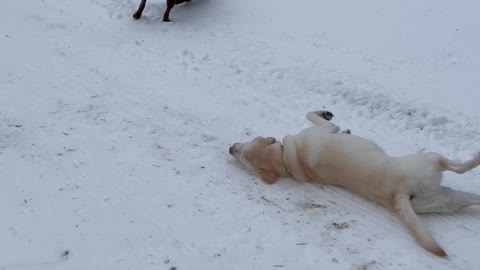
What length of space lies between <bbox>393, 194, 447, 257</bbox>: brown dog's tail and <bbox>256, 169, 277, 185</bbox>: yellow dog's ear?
1006 mm

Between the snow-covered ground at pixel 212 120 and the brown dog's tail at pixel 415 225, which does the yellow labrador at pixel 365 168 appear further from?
the snow-covered ground at pixel 212 120

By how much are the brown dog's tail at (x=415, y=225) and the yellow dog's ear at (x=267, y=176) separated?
3.30ft

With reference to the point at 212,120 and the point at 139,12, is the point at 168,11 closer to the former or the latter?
the point at 139,12

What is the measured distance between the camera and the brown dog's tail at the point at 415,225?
133 inches

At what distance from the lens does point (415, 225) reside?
11.5 feet

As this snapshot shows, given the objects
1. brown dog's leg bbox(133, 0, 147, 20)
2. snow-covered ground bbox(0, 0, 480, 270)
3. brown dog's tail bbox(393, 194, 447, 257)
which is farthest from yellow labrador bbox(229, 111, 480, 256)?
brown dog's leg bbox(133, 0, 147, 20)

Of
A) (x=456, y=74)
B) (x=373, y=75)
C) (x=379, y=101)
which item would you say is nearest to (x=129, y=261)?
(x=379, y=101)

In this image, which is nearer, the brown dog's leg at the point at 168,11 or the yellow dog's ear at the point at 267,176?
the yellow dog's ear at the point at 267,176

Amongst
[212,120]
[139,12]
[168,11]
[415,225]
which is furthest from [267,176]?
[139,12]

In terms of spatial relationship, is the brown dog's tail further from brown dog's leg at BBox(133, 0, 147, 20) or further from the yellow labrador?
brown dog's leg at BBox(133, 0, 147, 20)

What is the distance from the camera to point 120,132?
4.83m

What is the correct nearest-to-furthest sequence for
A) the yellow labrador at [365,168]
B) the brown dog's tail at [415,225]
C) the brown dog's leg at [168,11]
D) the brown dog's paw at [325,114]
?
the brown dog's tail at [415,225], the yellow labrador at [365,168], the brown dog's paw at [325,114], the brown dog's leg at [168,11]

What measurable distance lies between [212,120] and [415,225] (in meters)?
2.21

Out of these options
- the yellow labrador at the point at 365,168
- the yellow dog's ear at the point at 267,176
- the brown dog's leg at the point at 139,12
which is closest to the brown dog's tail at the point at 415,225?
the yellow labrador at the point at 365,168
